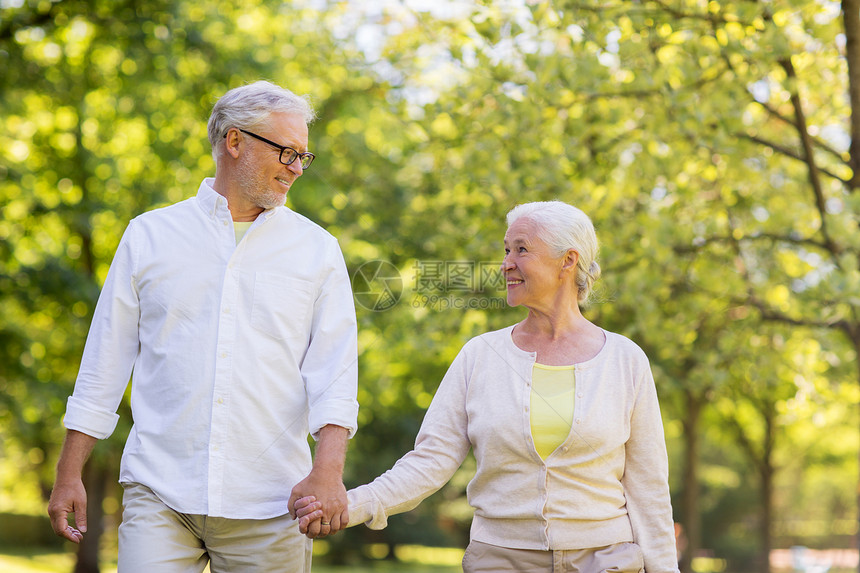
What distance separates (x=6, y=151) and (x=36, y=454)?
48.3 feet

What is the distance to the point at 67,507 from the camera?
2.59m

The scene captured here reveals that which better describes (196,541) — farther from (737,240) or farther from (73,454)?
(737,240)

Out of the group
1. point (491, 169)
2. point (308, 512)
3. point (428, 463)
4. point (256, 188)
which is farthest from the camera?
point (491, 169)

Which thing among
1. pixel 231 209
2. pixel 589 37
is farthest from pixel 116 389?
pixel 589 37

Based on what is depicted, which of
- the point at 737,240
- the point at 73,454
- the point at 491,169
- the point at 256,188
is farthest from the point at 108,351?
the point at 737,240

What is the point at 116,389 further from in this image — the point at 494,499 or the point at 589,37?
the point at 589,37

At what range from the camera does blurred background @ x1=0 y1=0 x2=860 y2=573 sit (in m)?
6.04

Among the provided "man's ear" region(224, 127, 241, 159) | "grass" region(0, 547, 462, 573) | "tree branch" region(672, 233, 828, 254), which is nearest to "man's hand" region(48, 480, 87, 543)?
"man's ear" region(224, 127, 241, 159)

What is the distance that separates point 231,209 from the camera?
287 cm

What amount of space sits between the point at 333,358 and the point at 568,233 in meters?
0.91

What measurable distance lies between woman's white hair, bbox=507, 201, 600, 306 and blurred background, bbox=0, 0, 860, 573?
0.57m

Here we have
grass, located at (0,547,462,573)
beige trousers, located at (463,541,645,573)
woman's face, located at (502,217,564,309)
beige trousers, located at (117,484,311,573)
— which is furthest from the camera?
grass, located at (0,547,462,573)

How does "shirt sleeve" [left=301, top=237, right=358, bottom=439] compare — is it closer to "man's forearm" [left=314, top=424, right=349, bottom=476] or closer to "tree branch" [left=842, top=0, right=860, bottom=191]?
"man's forearm" [left=314, top=424, right=349, bottom=476]

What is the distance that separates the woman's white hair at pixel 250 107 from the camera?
285 cm
